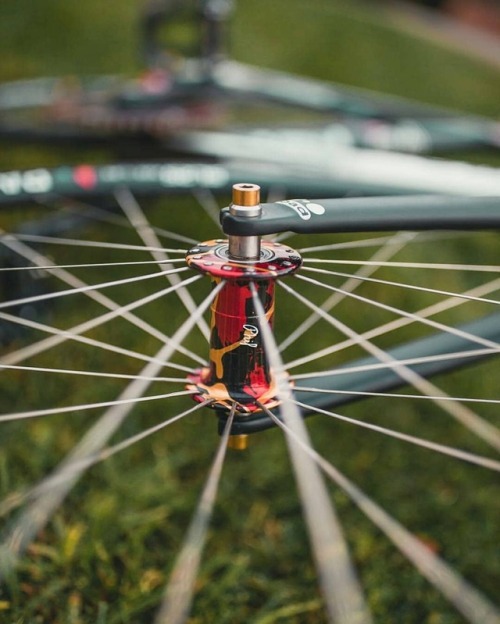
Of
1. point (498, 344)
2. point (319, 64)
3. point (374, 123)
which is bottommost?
point (498, 344)

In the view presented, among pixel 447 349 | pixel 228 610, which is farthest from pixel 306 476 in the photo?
pixel 228 610

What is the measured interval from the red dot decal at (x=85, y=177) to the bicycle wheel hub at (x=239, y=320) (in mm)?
821

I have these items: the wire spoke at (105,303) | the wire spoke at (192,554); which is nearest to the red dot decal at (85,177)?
the wire spoke at (105,303)

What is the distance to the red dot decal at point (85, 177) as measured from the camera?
5.95 feet

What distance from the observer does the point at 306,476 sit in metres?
0.97

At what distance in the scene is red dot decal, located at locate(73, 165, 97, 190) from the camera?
5.95 ft

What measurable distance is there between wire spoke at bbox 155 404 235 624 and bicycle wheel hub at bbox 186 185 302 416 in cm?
4

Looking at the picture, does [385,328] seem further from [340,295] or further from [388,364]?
[340,295]

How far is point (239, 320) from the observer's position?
1028 mm

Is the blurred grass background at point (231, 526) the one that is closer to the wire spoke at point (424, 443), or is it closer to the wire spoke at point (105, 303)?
the wire spoke at point (105, 303)

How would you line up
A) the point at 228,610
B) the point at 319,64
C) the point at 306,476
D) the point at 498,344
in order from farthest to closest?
the point at 319,64
the point at 228,610
the point at 498,344
the point at 306,476

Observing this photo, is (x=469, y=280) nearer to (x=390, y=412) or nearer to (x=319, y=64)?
(x=390, y=412)

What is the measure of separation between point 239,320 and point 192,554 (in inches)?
13.2

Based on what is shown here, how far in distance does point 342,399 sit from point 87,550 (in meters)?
0.66
